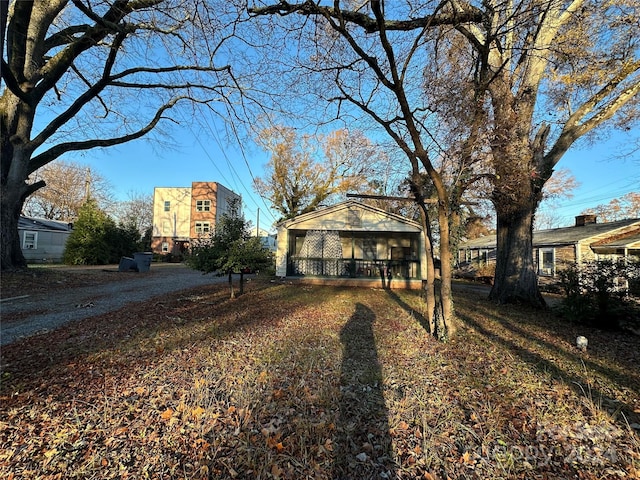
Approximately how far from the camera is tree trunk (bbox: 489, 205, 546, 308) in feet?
29.7

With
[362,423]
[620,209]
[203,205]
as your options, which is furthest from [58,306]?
[620,209]

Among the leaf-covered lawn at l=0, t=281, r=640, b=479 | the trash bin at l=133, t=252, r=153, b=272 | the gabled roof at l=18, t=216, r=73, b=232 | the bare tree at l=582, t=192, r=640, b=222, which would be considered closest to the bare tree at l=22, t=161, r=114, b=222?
the gabled roof at l=18, t=216, r=73, b=232

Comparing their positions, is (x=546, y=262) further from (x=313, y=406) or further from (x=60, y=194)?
(x=60, y=194)

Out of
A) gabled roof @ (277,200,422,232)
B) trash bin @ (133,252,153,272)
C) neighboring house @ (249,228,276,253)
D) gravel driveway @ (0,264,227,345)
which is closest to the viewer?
gravel driveway @ (0,264,227,345)

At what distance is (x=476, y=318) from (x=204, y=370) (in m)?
6.36

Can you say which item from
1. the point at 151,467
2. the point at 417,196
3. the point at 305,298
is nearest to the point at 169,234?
the point at 305,298

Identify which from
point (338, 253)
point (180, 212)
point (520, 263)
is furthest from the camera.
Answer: point (180, 212)

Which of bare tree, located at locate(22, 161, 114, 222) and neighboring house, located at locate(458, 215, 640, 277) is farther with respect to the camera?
bare tree, located at locate(22, 161, 114, 222)

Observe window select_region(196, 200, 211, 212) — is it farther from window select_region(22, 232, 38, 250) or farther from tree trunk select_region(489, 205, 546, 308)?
tree trunk select_region(489, 205, 546, 308)

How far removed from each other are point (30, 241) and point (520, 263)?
33.2 m

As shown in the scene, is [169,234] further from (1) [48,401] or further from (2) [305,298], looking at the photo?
(1) [48,401]

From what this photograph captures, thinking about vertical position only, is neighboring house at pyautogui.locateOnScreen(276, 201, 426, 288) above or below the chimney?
below

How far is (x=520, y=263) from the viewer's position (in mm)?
9227

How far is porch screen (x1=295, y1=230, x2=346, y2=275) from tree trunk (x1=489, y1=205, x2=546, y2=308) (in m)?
7.57
